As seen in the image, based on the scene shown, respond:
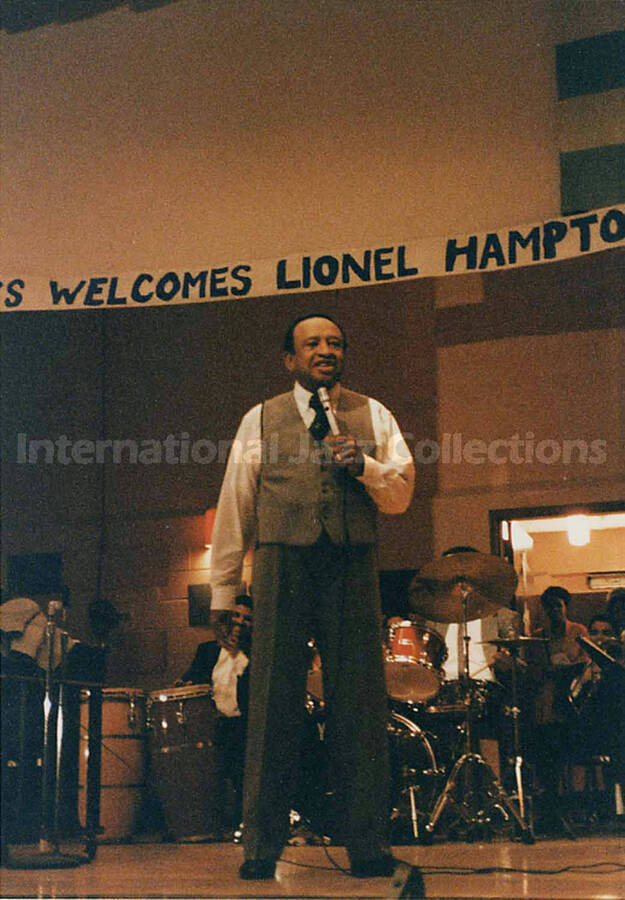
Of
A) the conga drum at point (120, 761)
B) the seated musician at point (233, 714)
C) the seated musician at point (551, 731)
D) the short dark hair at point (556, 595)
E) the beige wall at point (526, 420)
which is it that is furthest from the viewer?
the short dark hair at point (556, 595)

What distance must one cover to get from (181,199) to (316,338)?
2.20m

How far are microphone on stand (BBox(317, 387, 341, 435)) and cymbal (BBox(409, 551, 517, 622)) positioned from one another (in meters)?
2.19

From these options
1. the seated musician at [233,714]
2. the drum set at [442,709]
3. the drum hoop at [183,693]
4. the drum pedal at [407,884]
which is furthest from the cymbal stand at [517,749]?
the drum pedal at [407,884]

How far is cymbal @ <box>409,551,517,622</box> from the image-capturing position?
5023mm

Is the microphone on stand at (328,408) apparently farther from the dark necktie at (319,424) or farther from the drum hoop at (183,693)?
the drum hoop at (183,693)

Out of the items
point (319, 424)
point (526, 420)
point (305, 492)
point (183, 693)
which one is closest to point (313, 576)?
point (305, 492)

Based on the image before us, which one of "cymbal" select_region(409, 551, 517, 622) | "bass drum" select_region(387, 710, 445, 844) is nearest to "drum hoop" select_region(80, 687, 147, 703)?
"bass drum" select_region(387, 710, 445, 844)

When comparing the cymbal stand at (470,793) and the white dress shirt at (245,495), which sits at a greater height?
the white dress shirt at (245,495)

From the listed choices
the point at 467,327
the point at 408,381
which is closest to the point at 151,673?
the point at 408,381

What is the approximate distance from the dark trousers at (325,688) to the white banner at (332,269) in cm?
232

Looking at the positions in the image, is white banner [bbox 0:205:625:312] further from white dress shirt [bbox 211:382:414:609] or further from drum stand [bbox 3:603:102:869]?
white dress shirt [bbox 211:382:414:609]

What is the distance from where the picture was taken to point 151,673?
7.13 metres

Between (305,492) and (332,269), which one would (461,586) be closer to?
(332,269)

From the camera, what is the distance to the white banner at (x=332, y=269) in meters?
4.81
